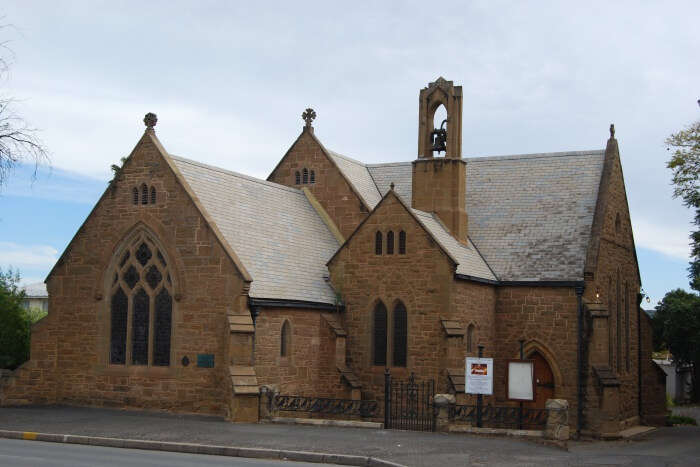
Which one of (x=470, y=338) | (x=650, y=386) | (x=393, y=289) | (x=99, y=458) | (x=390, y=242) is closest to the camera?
(x=99, y=458)

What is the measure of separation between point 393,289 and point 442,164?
6.25 m

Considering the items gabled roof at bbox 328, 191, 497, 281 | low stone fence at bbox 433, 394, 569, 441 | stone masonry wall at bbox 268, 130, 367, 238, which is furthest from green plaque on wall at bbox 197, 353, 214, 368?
stone masonry wall at bbox 268, 130, 367, 238

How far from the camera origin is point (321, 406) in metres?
29.3

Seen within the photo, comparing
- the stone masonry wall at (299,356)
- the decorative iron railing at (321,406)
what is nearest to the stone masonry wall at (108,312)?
the stone masonry wall at (299,356)

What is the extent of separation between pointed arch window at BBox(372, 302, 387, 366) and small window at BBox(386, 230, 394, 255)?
1.81 metres

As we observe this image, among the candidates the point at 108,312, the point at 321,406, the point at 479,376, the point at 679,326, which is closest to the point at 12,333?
the point at 108,312

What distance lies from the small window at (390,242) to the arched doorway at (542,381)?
6.71m

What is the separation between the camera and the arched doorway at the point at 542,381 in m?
33.7

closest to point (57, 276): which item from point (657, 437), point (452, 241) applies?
point (452, 241)

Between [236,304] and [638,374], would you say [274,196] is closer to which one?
[236,304]

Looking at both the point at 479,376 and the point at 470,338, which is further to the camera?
the point at 470,338

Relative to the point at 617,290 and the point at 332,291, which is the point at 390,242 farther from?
the point at 617,290

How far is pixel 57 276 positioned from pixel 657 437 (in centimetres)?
2224

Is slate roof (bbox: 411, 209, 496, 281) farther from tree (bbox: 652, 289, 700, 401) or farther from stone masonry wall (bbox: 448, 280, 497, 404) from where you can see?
tree (bbox: 652, 289, 700, 401)
